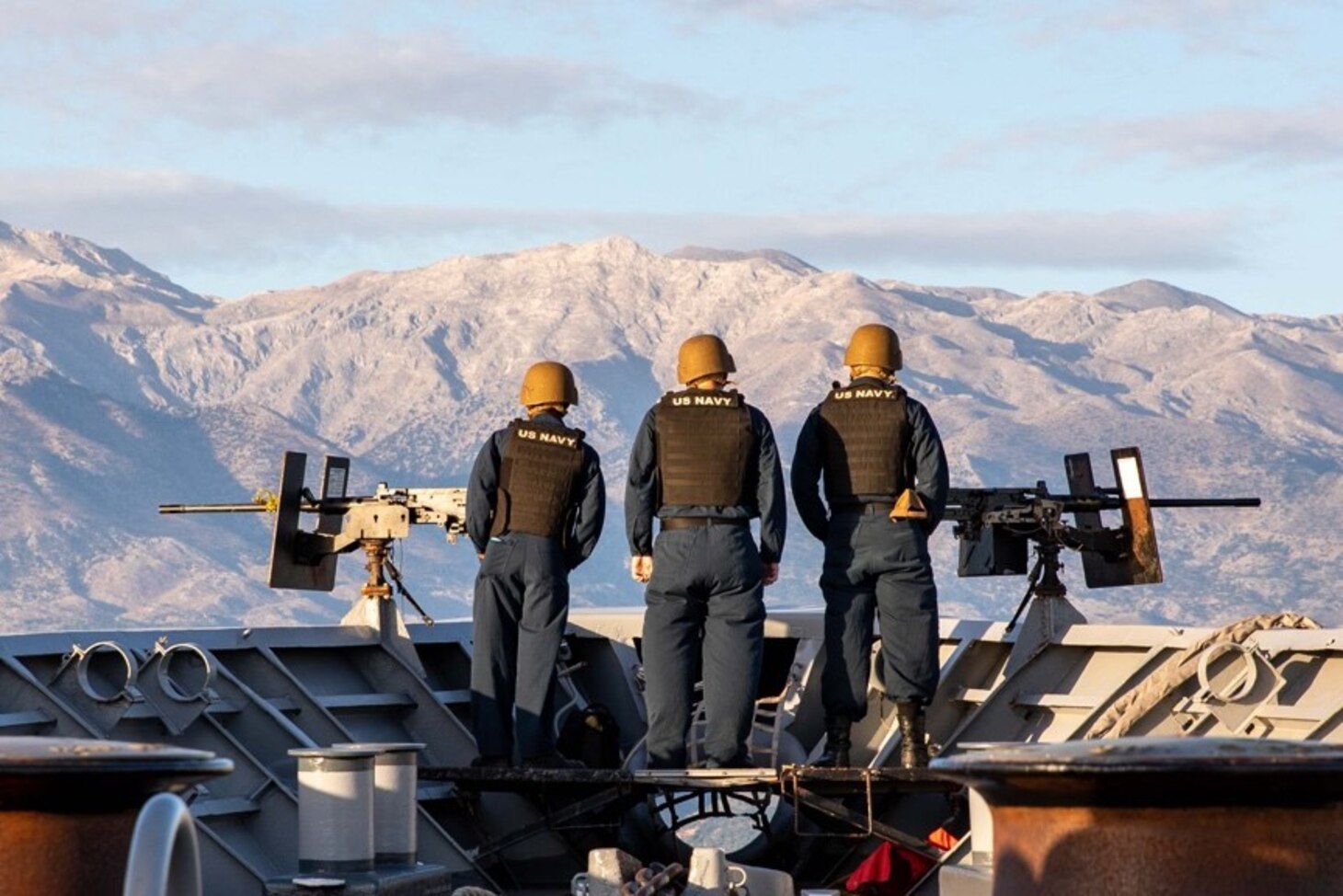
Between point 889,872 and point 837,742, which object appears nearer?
point 889,872

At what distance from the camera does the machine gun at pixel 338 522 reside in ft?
39.2

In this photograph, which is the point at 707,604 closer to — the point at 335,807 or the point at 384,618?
the point at 384,618

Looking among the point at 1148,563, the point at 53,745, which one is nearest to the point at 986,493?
the point at 1148,563

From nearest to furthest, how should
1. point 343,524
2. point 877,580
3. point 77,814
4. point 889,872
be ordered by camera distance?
point 77,814 < point 889,872 < point 877,580 < point 343,524

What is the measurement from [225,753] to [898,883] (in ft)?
8.26

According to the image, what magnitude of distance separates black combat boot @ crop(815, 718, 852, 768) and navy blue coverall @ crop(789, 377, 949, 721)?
0.03m

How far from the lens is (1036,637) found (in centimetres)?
1130

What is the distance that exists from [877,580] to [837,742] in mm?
653

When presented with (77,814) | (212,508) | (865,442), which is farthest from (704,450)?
(77,814)

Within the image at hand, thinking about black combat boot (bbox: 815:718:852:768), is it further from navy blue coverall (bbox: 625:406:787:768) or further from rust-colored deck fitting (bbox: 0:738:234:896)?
rust-colored deck fitting (bbox: 0:738:234:896)

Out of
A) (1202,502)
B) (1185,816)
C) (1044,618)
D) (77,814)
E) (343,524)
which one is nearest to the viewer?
(1185,816)

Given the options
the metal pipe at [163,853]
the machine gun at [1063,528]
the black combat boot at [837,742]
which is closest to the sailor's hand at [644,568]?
the black combat boot at [837,742]

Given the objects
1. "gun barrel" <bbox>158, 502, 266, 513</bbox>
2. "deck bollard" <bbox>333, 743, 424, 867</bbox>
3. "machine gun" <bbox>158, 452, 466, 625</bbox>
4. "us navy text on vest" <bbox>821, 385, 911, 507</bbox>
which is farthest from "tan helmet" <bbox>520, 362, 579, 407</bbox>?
"deck bollard" <bbox>333, 743, 424, 867</bbox>

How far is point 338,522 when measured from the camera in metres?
12.4
